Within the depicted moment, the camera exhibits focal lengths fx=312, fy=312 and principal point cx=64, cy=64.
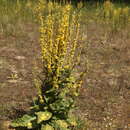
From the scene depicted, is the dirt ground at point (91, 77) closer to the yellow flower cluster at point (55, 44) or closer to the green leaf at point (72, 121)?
the green leaf at point (72, 121)

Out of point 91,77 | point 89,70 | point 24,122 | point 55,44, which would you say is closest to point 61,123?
point 24,122

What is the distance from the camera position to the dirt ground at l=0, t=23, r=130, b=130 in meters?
4.20

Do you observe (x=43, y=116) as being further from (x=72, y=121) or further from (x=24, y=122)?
(x=72, y=121)

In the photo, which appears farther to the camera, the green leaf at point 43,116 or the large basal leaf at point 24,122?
the large basal leaf at point 24,122

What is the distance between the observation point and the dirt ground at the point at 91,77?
13.8 ft

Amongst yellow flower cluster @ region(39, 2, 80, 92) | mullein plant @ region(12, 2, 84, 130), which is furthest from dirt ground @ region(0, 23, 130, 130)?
yellow flower cluster @ region(39, 2, 80, 92)

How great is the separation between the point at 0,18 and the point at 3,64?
207 centimetres

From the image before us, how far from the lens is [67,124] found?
362 cm

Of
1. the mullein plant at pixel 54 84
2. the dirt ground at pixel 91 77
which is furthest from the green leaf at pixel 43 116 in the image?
the dirt ground at pixel 91 77

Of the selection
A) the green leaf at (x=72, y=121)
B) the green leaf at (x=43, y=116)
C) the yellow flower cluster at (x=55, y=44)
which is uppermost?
the yellow flower cluster at (x=55, y=44)

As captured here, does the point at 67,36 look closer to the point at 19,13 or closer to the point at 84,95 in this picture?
the point at 84,95

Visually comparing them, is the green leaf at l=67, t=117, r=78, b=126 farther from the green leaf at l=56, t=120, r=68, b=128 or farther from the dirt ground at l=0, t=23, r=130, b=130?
the dirt ground at l=0, t=23, r=130, b=130


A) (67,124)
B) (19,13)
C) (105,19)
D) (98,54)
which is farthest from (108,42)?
(67,124)

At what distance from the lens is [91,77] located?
17.4ft
